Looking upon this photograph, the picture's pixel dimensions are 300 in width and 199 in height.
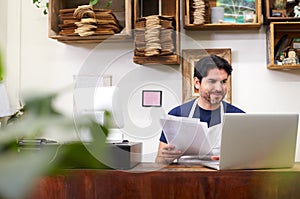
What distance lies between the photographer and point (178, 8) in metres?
3.28

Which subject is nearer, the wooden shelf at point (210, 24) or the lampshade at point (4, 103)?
the wooden shelf at point (210, 24)

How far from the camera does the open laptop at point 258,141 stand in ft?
5.82

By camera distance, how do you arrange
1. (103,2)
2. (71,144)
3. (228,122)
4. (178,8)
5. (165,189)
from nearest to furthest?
(71,144), (228,122), (165,189), (178,8), (103,2)

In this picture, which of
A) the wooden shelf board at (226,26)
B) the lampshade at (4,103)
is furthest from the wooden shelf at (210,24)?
the lampshade at (4,103)

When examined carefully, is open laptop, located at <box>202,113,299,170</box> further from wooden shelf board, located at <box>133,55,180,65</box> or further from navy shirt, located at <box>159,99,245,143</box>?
wooden shelf board, located at <box>133,55,180,65</box>

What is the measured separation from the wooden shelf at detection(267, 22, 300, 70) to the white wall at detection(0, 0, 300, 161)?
0.10m

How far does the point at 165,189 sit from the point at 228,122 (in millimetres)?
416

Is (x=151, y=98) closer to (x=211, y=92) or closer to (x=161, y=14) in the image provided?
(x=161, y=14)

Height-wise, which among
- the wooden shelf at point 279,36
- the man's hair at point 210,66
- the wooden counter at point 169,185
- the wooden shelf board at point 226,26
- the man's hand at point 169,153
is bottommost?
the wooden counter at point 169,185

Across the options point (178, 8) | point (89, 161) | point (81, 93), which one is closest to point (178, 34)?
point (178, 8)

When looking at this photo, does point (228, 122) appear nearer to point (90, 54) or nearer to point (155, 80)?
point (155, 80)

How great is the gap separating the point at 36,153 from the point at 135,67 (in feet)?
10.1

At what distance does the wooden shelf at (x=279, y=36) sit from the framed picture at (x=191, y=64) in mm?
305

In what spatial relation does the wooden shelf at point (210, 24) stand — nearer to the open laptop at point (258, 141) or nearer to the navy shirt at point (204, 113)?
the navy shirt at point (204, 113)
